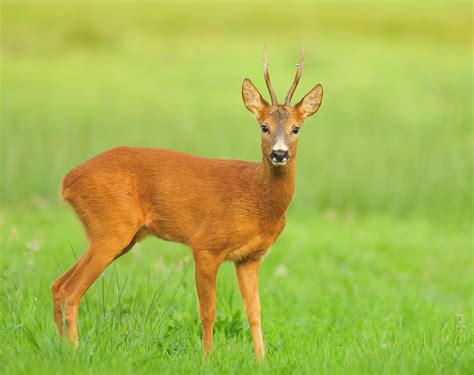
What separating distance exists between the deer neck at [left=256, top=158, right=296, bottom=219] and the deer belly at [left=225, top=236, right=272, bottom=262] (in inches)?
7.4

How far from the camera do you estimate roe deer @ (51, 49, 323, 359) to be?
22.0 ft

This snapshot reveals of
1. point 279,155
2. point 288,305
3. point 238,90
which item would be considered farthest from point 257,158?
point 279,155

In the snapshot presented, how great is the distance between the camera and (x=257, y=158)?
15461 millimetres

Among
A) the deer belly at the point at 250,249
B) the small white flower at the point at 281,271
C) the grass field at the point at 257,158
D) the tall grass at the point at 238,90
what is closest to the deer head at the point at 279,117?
the deer belly at the point at 250,249

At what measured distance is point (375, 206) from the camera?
14.5 meters

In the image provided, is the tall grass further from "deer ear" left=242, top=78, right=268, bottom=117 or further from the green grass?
"deer ear" left=242, top=78, right=268, bottom=117

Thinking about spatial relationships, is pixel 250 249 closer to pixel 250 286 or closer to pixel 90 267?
pixel 250 286

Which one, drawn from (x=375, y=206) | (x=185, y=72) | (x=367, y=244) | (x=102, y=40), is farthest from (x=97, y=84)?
(x=367, y=244)

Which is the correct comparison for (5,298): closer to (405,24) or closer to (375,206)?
(375,206)

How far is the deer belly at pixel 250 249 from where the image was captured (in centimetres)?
685

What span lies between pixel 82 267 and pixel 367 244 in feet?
20.8

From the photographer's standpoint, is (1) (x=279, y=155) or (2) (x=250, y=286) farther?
(2) (x=250, y=286)

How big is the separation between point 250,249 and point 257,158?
28.4ft

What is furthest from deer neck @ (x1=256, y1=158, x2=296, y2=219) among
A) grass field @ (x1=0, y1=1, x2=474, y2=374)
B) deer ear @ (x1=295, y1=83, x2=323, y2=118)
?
grass field @ (x1=0, y1=1, x2=474, y2=374)
